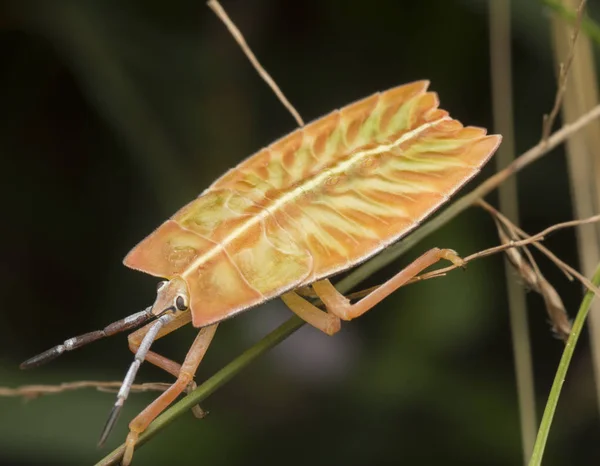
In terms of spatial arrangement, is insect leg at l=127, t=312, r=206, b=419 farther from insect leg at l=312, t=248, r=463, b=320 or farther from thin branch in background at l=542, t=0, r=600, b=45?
thin branch in background at l=542, t=0, r=600, b=45

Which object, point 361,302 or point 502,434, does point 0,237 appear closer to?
point 361,302

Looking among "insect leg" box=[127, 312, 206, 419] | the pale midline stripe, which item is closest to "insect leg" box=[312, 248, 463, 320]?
the pale midline stripe

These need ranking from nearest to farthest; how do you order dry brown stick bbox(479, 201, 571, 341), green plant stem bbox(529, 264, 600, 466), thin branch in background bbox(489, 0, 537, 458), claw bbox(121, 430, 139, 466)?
green plant stem bbox(529, 264, 600, 466) < claw bbox(121, 430, 139, 466) < dry brown stick bbox(479, 201, 571, 341) < thin branch in background bbox(489, 0, 537, 458)

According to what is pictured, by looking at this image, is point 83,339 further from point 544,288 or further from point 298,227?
point 544,288

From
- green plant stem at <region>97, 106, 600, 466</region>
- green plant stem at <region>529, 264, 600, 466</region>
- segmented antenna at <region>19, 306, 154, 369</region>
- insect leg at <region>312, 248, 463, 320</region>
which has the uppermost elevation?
segmented antenna at <region>19, 306, 154, 369</region>

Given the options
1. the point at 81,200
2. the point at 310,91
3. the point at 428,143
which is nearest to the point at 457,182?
the point at 428,143

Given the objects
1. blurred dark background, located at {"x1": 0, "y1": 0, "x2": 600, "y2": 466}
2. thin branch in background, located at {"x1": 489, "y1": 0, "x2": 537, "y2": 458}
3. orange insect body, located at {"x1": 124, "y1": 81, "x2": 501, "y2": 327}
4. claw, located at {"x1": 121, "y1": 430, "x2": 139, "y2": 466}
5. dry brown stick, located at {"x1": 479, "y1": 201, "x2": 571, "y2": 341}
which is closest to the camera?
claw, located at {"x1": 121, "y1": 430, "x2": 139, "y2": 466}
